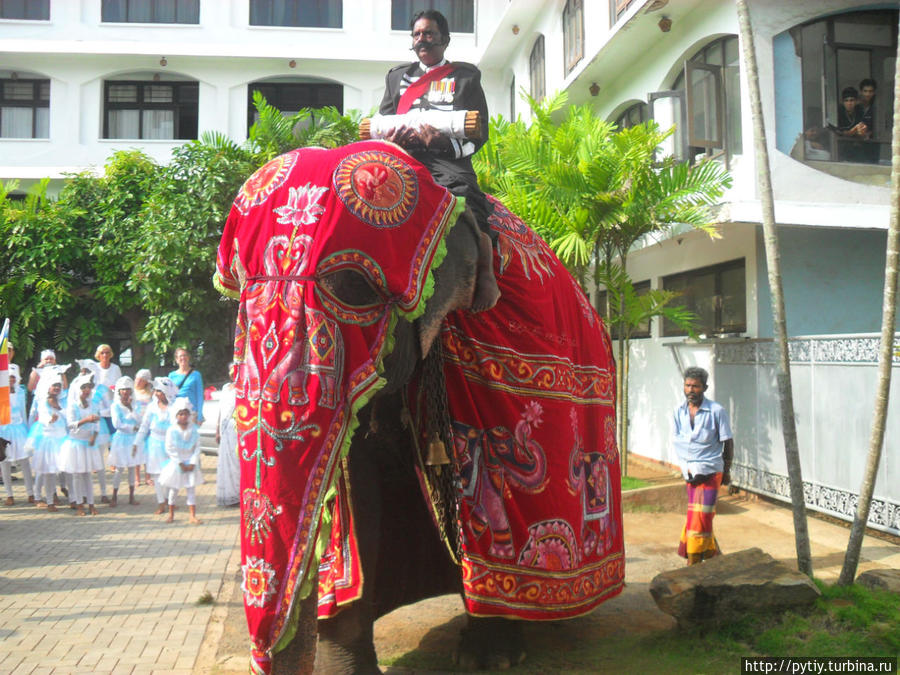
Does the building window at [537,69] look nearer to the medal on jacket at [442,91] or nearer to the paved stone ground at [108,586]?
the paved stone ground at [108,586]

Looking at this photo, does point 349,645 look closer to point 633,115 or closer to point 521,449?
point 521,449

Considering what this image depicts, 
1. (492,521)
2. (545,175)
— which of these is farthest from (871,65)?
(492,521)

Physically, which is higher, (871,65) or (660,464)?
(871,65)

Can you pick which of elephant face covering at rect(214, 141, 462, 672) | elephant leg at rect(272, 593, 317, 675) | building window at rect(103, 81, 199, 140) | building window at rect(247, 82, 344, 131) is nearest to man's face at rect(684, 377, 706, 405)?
elephant face covering at rect(214, 141, 462, 672)

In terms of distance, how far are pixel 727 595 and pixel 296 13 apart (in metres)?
19.8

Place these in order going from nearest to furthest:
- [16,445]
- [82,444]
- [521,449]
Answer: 1. [521,449]
2. [82,444]
3. [16,445]

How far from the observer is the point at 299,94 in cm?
2133

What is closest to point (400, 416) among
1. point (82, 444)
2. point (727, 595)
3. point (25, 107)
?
point (727, 595)

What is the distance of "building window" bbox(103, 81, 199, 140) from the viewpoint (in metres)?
21.1

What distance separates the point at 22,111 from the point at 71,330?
6.97 m

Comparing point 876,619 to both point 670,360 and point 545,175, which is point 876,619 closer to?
point 545,175

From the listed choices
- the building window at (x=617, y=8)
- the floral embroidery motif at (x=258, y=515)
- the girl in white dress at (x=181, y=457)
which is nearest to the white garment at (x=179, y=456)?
the girl in white dress at (x=181, y=457)

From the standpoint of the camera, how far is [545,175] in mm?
9172

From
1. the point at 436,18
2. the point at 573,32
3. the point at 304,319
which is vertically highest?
the point at 573,32
